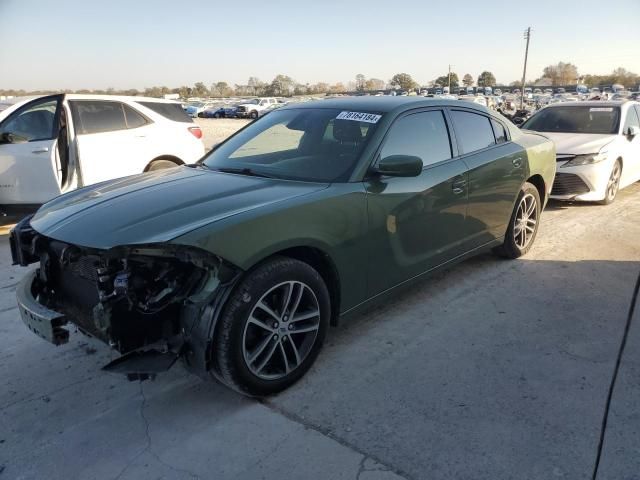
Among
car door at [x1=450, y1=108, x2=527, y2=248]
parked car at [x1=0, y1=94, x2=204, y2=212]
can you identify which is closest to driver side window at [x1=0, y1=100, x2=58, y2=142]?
parked car at [x1=0, y1=94, x2=204, y2=212]

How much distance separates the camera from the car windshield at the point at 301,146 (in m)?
3.37

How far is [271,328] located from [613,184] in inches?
275

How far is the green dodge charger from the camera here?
2490mm

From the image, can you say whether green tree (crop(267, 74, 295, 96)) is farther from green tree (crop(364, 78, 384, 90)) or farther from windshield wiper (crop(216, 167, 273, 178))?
windshield wiper (crop(216, 167, 273, 178))

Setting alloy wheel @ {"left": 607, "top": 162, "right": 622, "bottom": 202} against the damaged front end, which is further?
alloy wheel @ {"left": 607, "top": 162, "right": 622, "bottom": 202}

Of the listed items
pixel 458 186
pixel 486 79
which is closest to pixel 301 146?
pixel 458 186

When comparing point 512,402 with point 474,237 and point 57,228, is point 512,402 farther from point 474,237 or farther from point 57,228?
point 57,228

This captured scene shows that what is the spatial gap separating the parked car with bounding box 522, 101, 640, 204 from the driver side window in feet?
22.7

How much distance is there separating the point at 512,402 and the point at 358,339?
3.66 ft

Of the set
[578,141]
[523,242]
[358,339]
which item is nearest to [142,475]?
[358,339]

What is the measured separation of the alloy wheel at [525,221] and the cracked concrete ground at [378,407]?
109 cm

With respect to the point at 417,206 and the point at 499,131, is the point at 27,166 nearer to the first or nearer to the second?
the point at 417,206

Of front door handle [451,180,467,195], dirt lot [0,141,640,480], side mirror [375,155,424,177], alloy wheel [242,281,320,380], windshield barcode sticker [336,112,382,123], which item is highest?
windshield barcode sticker [336,112,382,123]

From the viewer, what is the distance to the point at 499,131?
4.75 m
